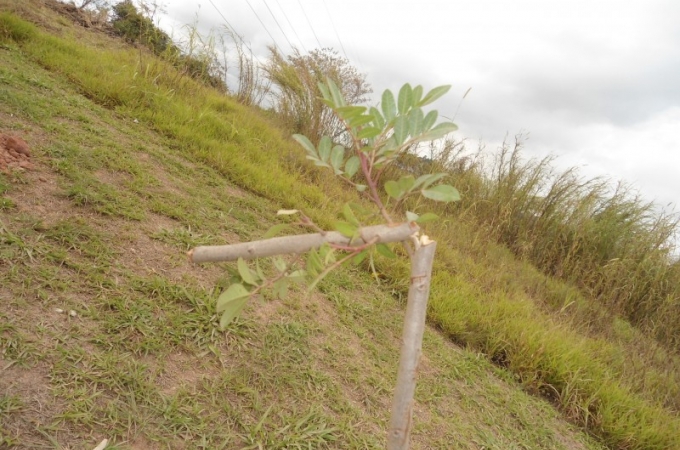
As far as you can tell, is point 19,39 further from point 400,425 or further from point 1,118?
point 400,425

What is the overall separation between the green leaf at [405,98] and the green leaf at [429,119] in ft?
0.11

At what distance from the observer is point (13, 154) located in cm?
211

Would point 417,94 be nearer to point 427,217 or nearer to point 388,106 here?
point 388,106

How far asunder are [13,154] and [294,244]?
2266 millimetres

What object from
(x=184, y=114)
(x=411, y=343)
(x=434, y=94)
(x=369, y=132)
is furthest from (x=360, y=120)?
(x=184, y=114)

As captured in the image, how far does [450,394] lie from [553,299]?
274cm

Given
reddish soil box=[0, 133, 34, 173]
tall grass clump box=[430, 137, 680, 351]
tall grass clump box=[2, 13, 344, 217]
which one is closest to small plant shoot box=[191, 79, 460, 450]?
reddish soil box=[0, 133, 34, 173]

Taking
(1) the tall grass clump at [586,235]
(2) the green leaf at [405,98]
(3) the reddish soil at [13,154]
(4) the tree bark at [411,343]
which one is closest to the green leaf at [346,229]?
(4) the tree bark at [411,343]

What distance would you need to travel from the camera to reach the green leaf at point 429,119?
626 mm

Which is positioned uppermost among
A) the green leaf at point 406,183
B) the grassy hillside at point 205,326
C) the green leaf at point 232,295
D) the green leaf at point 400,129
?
the green leaf at point 400,129

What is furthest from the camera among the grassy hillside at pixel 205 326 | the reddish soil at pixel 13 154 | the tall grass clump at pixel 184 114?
the tall grass clump at pixel 184 114

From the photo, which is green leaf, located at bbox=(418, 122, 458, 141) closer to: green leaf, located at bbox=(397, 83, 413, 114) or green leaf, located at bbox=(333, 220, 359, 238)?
green leaf, located at bbox=(397, 83, 413, 114)

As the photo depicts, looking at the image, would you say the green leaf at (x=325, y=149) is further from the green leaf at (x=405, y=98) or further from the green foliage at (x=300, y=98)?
the green foliage at (x=300, y=98)

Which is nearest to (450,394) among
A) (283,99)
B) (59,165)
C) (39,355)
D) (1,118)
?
(39,355)
